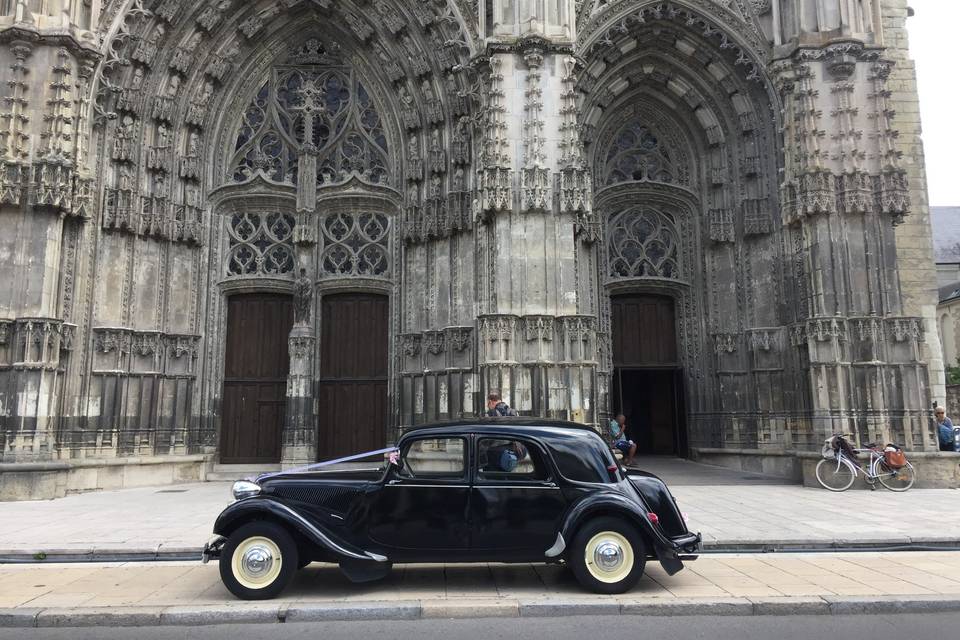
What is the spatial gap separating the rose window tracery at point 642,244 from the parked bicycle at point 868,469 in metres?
6.12

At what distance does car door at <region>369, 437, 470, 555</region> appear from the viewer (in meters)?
5.81

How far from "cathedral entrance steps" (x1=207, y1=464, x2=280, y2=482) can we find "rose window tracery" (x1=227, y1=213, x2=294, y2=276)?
15.1ft

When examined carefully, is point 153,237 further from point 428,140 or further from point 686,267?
point 686,267

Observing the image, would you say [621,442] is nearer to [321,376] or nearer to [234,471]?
[321,376]

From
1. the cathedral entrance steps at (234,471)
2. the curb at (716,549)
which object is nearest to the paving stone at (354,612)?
the curb at (716,549)

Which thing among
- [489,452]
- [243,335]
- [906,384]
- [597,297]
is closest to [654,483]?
[489,452]

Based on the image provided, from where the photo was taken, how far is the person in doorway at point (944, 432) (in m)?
13.4

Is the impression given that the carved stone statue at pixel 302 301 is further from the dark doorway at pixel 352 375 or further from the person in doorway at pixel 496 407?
the person in doorway at pixel 496 407

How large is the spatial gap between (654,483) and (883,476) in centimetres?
852

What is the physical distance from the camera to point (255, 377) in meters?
16.2

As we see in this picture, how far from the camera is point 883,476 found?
40.4 feet

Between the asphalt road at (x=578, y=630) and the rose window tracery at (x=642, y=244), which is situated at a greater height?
the rose window tracery at (x=642, y=244)

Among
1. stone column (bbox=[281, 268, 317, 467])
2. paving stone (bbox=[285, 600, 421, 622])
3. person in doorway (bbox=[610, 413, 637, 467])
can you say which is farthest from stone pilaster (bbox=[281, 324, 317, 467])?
paving stone (bbox=[285, 600, 421, 622])

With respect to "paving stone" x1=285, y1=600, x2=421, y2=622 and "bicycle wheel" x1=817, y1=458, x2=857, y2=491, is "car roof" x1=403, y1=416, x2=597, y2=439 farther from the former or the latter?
"bicycle wheel" x1=817, y1=458, x2=857, y2=491
